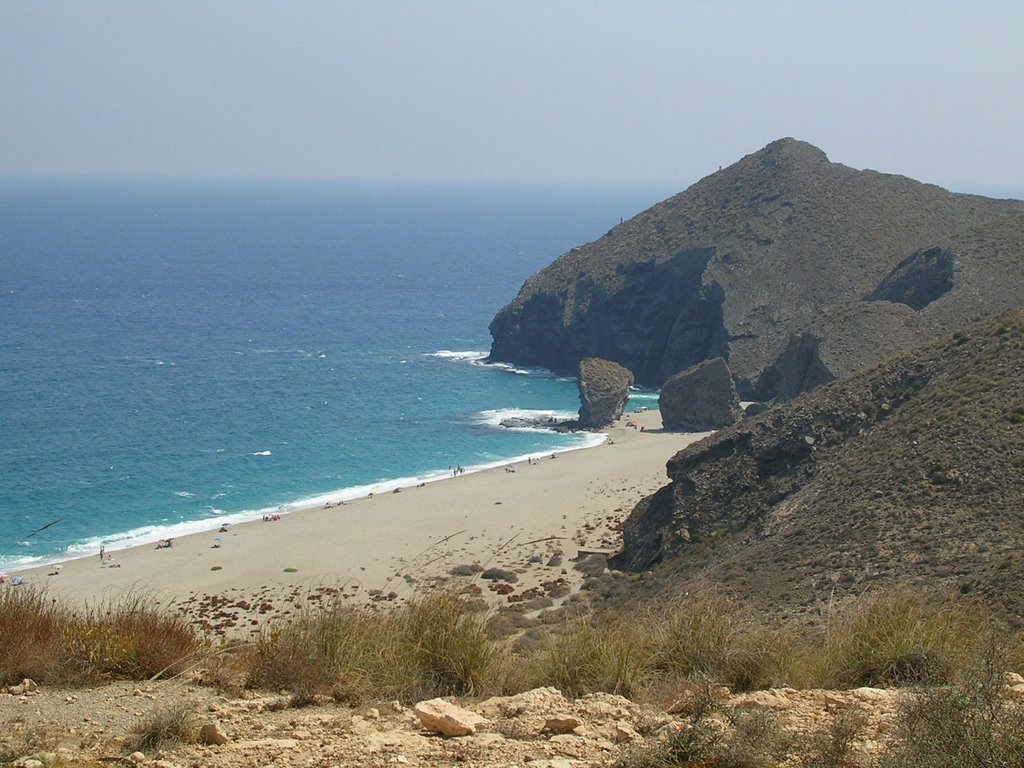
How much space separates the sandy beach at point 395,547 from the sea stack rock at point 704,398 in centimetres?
933

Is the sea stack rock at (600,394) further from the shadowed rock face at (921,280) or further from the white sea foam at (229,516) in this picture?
the shadowed rock face at (921,280)

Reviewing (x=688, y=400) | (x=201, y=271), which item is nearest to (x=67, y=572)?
(x=688, y=400)

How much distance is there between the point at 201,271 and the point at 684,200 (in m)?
74.0

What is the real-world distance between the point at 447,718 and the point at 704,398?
50941 mm

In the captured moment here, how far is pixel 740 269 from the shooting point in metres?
71.7

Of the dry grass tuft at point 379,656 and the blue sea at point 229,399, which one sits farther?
the blue sea at point 229,399

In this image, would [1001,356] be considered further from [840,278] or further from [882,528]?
[840,278]

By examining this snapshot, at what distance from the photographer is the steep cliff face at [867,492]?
2030 cm

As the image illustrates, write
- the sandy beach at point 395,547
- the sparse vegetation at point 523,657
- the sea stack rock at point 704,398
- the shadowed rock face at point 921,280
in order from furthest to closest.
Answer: the sea stack rock at point 704,398
the shadowed rock face at point 921,280
the sandy beach at point 395,547
the sparse vegetation at point 523,657

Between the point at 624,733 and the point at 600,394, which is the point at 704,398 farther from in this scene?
the point at 624,733

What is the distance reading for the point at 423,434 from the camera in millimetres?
56906

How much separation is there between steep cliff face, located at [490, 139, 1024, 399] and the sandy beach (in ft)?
→ 68.2

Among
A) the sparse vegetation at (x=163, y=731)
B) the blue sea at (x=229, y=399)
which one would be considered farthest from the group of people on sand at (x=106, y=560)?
the sparse vegetation at (x=163, y=731)

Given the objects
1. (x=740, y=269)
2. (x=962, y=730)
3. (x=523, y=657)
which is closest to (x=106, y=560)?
(x=523, y=657)
